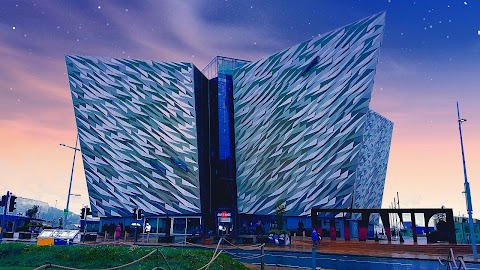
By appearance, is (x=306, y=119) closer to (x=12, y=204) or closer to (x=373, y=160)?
(x=373, y=160)

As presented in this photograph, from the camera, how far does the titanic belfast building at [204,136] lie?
54.8 m

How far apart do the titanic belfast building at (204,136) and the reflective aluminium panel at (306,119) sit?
0.59ft

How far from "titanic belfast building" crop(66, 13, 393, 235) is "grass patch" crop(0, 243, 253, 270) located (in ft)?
125

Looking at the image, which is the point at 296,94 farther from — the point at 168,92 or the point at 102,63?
the point at 102,63

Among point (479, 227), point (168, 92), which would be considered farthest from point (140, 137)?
point (479, 227)

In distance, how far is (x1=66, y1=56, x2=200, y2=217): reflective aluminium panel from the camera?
60562 millimetres

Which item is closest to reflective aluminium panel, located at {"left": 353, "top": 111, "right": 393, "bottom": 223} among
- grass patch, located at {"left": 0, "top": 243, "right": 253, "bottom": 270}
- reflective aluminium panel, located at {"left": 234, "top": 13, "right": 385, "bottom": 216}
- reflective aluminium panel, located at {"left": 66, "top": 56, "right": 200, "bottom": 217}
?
reflective aluminium panel, located at {"left": 234, "top": 13, "right": 385, "bottom": 216}

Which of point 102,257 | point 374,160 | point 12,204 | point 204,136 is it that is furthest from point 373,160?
point 102,257

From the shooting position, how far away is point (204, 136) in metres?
65.4

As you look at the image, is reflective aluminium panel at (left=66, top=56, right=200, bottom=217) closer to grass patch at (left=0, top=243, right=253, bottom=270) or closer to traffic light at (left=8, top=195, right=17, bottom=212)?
traffic light at (left=8, top=195, right=17, bottom=212)

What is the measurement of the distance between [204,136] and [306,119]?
1947cm

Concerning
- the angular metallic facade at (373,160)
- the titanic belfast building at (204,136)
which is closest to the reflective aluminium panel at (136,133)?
the titanic belfast building at (204,136)

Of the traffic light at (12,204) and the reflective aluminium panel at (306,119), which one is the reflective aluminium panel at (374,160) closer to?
the reflective aluminium panel at (306,119)

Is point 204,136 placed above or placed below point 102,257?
above
